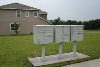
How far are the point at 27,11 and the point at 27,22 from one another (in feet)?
7.40

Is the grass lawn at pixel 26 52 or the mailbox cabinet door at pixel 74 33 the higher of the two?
the mailbox cabinet door at pixel 74 33

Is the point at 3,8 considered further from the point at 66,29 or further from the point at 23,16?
the point at 66,29

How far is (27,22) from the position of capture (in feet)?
79.6

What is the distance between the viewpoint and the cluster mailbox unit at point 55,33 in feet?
15.9

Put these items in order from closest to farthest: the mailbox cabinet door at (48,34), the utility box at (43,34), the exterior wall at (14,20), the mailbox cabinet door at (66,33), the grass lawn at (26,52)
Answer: the utility box at (43,34) → the mailbox cabinet door at (48,34) → the grass lawn at (26,52) → the mailbox cabinet door at (66,33) → the exterior wall at (14,20)

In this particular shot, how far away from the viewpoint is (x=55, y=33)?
5215mm

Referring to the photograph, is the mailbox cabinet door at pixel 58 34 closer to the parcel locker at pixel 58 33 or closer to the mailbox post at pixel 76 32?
the parcel locker at pixel 58 33

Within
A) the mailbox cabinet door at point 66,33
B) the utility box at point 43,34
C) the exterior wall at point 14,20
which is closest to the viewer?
the utility box at point 43,34

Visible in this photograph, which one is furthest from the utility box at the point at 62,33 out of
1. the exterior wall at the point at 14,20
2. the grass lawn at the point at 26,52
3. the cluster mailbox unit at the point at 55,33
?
the exterior wall at the point at 14,20

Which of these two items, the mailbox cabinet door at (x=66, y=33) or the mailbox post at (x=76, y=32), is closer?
the mailbox cabinet door at (x=66, y=33)

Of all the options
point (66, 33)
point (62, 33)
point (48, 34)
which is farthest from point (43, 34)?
point (66, 33)

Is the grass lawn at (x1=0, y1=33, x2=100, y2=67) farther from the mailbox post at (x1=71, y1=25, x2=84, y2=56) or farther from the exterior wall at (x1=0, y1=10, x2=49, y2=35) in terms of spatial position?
the exterior wall at (x1=0, y1=10, x2=49, y2=35)

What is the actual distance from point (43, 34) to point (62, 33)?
0.94 metres

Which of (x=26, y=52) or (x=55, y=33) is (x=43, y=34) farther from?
(x=26, y=52)
